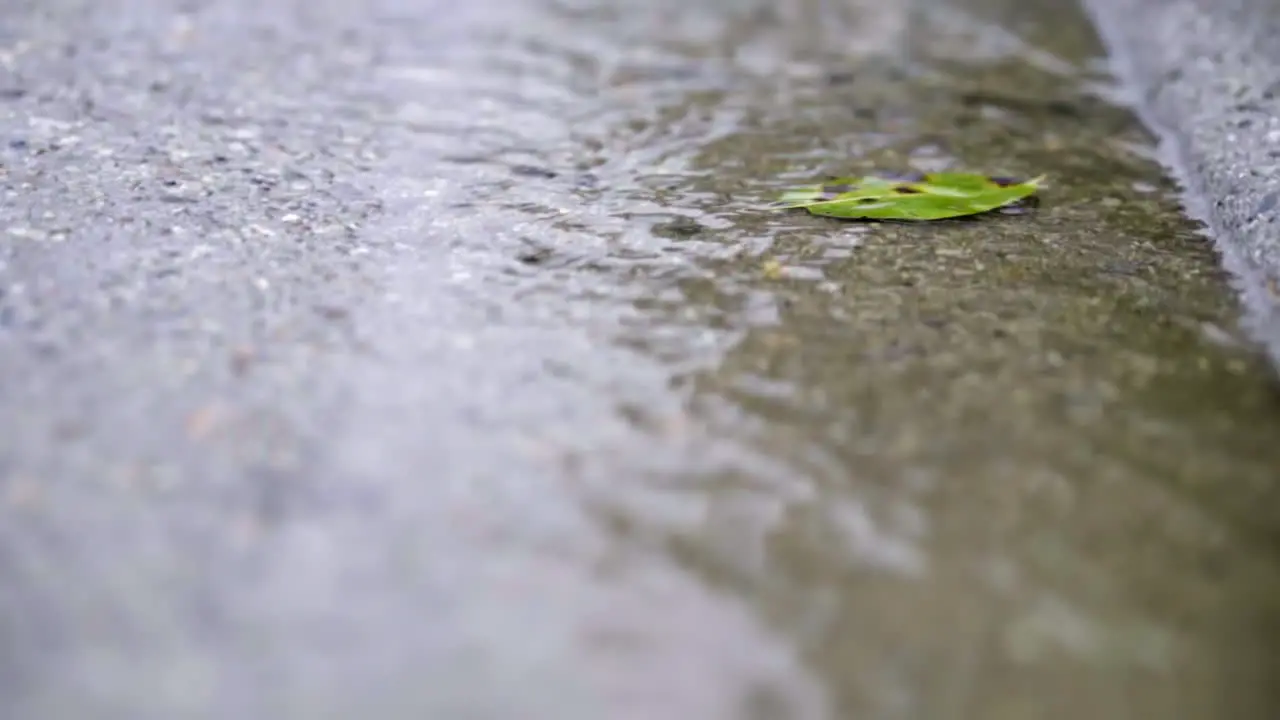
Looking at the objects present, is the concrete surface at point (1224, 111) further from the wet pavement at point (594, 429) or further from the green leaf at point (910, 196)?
the green leaf at point (910, 196)

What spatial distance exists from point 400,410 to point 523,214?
521 mm

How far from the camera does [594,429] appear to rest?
1.13 metres

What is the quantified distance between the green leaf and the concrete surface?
0.92 ft

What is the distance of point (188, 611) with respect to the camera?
914 mm

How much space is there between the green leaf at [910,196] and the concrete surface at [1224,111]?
0.92ft

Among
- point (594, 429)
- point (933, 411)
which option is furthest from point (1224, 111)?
point (594, 429)

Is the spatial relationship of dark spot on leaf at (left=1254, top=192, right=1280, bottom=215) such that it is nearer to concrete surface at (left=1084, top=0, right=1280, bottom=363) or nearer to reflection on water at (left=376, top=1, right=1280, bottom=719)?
concrete surface at (left=1084, top=0, right=1280, bottom=363)

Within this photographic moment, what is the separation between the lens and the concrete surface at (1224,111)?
149cm

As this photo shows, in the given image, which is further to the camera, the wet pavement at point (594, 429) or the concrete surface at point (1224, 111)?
the concrete surface at point (1224, 111)

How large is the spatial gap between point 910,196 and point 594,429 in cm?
74

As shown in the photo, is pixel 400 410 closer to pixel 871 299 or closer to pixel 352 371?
pixel 352 371

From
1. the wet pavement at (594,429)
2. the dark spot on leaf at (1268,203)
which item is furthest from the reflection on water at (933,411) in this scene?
the dark spot on leaf at (1268,203)

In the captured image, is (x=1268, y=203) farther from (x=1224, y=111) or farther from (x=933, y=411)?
(x=933, y=411)

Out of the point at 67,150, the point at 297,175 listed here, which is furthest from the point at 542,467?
the point at 67,150
